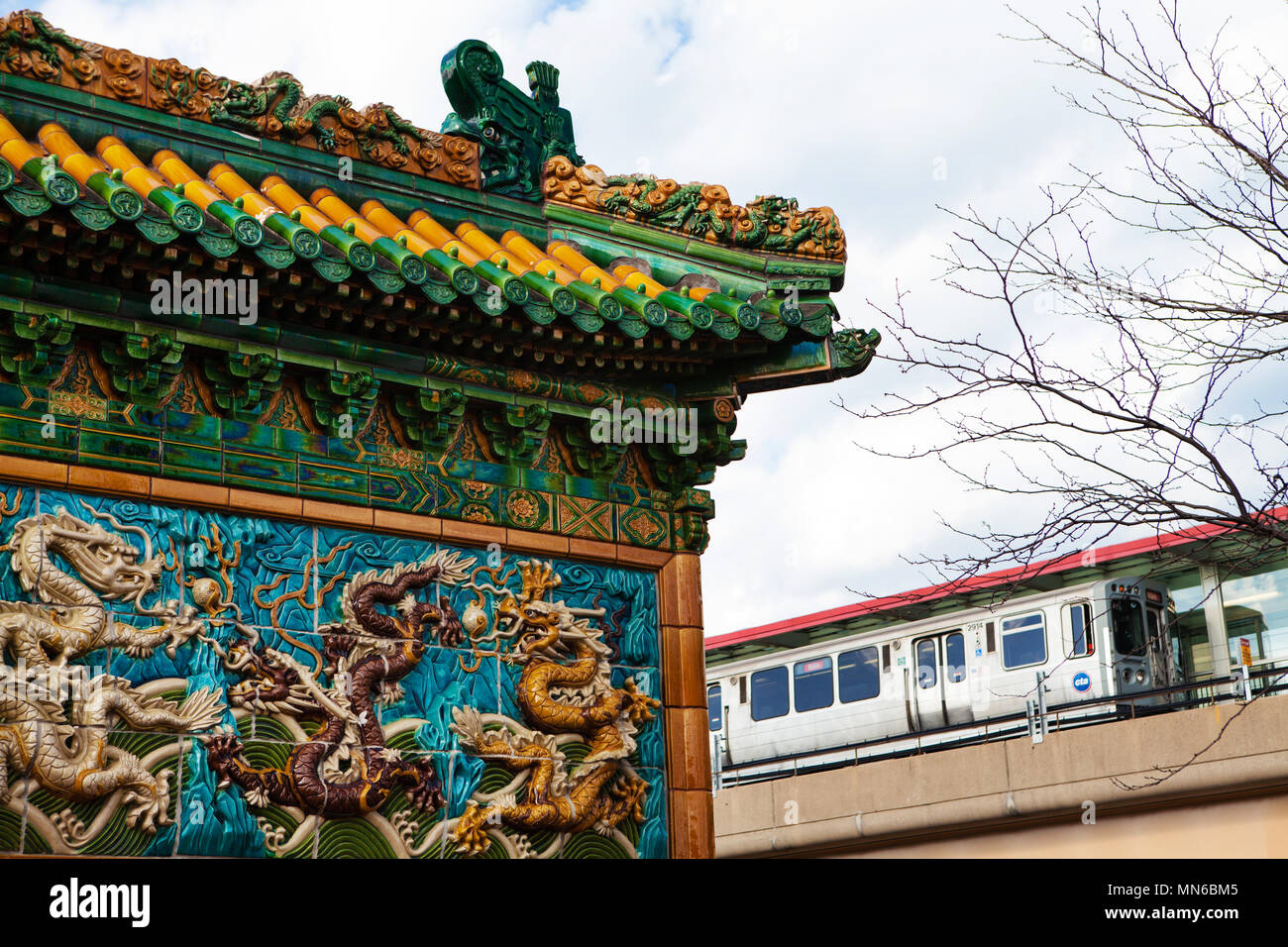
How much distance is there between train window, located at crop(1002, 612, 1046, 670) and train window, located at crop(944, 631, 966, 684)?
30.2 inches

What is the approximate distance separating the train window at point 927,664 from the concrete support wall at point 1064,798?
5010 millimetres

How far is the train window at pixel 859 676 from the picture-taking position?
79.9 ft

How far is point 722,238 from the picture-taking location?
9008 mm

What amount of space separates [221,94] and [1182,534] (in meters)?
5.40

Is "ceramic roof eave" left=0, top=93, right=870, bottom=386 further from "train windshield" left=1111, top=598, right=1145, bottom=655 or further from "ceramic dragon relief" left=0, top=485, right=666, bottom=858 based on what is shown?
"train windshield" left=1111, top=598, right=1145, bottom=655

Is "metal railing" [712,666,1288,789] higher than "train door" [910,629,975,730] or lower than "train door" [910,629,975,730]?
lower

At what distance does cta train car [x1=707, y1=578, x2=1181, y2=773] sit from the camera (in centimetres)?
2178

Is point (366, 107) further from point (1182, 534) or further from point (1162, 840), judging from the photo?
point (1162, 840)

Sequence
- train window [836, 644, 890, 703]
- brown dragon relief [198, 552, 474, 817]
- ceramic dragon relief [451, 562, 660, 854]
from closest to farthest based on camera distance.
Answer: brown dragon relief [198, 552, 474, 817] → ceramic dragon relief [451, 562, 660, 854] → train window [836, 644, 890, 703]

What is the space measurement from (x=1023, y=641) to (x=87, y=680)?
708 inches

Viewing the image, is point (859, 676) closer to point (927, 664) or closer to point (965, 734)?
point (927, 664)

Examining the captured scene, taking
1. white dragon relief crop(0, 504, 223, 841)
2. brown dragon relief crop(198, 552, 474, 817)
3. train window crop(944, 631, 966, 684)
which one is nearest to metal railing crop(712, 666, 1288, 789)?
train window crop(944, 631, 966, 684)

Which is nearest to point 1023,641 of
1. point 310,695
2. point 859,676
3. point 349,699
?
point 859,676

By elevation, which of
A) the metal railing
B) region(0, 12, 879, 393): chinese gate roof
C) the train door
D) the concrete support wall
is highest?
region(0, 12, 879, 393): chinese gate roof
